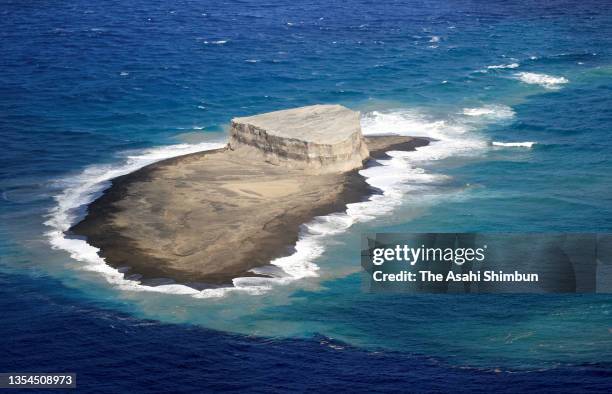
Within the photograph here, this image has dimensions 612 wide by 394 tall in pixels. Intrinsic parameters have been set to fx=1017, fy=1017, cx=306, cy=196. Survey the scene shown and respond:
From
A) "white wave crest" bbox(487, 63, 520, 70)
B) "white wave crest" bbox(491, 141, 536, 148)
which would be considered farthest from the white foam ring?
"white wave crest" bbox(487, 63, 520, 70)

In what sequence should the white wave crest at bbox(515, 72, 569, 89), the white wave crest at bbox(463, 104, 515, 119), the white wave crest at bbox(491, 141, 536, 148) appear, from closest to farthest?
the white wave crest at bbox(491, 141, 536, 148) < the white wave crest at bbox(463, 104, 515, 119) < the white wave crest at bbox(515, 72, 569, 89)

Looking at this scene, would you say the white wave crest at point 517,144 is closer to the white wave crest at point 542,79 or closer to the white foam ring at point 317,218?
the white foam ring at point 317,218

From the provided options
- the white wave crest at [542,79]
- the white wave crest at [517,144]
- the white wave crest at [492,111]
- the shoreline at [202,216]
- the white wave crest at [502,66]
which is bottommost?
the shoreline at [202,216]

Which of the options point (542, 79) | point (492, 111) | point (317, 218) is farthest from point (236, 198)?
point (542, 79)

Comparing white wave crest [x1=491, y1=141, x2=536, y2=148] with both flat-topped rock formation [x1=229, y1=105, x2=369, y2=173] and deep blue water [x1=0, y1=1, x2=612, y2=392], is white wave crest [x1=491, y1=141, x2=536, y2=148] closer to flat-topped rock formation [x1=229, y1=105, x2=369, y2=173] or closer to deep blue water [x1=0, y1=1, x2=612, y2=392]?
deep blue water [x1=0, y1=1, x2=612, y2=392]

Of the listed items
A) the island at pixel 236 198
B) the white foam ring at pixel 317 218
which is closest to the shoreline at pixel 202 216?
the island at pixel 236 198

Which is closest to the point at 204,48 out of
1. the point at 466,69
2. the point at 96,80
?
the point at 96,80
